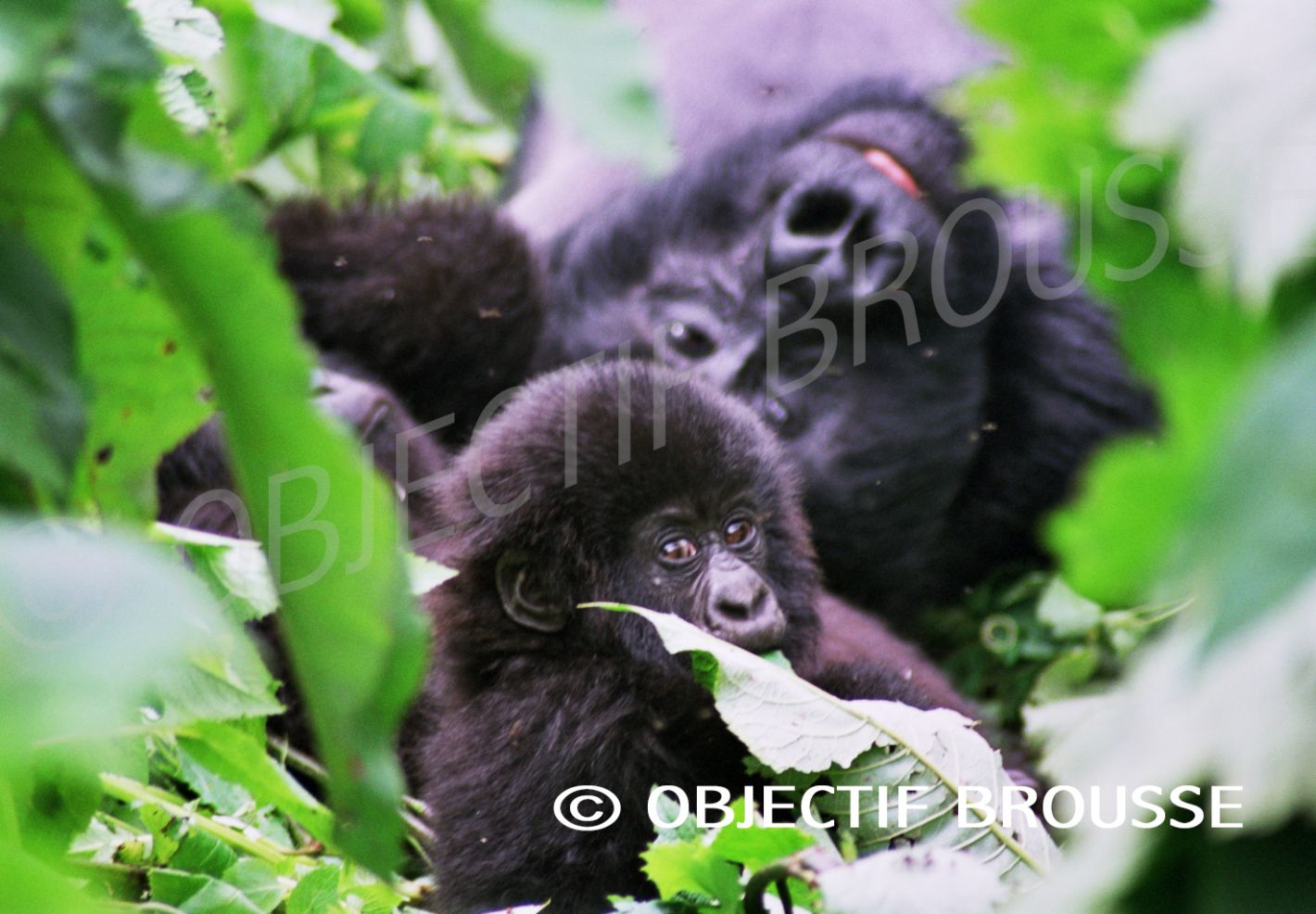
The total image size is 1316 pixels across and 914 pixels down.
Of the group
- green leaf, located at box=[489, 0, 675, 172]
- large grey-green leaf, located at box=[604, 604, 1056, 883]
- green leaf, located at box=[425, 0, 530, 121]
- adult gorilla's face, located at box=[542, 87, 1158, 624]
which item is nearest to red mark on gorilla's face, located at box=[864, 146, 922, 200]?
adult gorilla's face, located at box=[542, 87, 1158, 624]

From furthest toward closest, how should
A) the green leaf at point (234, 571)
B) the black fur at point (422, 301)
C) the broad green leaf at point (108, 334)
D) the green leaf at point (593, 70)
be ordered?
1. the black fur at point (422, 301)
2. the green leaf at point (234, 571)
3. the broad green leaf at point (108, 334)
4. the green leaf at point (593, 70)

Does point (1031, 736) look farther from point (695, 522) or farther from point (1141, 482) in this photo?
point (1141, 482)

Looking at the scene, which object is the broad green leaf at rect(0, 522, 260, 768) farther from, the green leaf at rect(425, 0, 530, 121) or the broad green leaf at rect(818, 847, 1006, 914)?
the broad green leaf at rect(818, 847, 1006, 914)

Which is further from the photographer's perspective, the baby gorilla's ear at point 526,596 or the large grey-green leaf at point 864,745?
the baby gorilla's ear at point 526,596

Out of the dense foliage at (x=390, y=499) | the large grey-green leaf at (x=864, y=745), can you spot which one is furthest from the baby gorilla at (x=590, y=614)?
the dense foliage at (x=390, y=499)

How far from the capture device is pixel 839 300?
6.62 ft

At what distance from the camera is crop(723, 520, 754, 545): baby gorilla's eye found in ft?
4.95

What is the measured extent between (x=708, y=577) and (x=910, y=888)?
545 millimetres

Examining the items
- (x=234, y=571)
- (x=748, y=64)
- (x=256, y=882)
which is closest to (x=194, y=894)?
(x=256, y=882)

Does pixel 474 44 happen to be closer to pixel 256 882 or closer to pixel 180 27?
pixel 180 27

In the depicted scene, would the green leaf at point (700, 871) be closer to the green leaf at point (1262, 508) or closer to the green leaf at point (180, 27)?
Answer: the green leaf at point (180, 27)

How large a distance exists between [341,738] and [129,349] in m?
0.29

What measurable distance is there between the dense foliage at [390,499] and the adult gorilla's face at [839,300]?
1150 mm

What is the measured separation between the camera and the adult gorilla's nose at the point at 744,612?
1.40 metres
